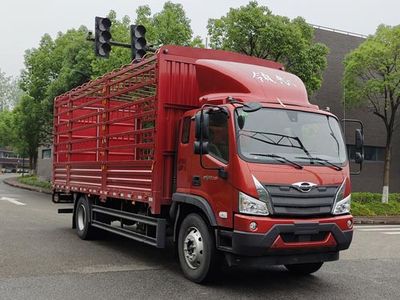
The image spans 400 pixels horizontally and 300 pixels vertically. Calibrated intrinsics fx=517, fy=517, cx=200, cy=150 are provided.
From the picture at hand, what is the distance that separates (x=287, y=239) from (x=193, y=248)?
146 cm

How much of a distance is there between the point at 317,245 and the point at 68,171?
714cm

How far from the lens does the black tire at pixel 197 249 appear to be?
7.09 m

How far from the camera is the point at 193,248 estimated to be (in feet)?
24.4

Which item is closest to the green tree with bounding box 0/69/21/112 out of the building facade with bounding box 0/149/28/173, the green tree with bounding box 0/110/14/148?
the building facade with bounding box 0/149/28/173

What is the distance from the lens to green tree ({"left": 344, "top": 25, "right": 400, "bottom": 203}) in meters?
24.9

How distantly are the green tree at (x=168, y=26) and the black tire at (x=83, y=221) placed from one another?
11829 millimetres

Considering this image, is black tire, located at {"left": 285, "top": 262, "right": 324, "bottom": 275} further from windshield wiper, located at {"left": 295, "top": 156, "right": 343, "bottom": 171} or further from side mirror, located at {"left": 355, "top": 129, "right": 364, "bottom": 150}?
side mirror, located at {"left": 355, "top": 129, "right": 364, "bottom": 150}

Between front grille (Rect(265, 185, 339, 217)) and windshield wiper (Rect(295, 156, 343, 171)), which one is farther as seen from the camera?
windshield wiper (Rect(295, 156, 343, 171))

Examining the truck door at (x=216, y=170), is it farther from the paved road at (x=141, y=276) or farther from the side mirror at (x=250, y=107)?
the paved road at (x=141, y=276)

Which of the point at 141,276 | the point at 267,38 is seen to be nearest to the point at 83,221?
the point at 141,276

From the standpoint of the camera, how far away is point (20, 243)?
1049 cm

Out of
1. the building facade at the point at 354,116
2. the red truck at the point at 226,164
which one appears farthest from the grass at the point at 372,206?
the red truck at the point at 226,164

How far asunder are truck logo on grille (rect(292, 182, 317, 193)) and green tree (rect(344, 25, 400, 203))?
1990 centimetres

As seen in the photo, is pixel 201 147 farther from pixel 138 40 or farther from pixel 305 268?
pixel 138 40
